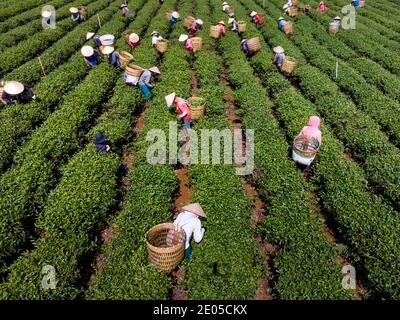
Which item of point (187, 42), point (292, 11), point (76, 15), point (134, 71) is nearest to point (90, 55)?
point (134, 71)

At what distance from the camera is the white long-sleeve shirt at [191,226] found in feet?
23.6

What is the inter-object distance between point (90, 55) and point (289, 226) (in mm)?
11731

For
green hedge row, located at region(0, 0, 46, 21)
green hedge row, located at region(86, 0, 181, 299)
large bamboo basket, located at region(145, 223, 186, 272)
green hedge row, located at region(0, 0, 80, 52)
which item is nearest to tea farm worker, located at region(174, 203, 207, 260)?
large bamboo basket, located at region(145, 223, 186, 272)

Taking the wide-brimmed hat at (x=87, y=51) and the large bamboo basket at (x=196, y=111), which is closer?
the large bamboo basket at (x=196, y=111)

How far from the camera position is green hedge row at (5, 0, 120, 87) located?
14.8 m

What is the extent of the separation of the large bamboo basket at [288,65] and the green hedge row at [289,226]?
4666 millimetres

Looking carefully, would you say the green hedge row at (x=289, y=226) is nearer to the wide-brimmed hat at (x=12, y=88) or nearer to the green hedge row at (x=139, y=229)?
the green hedge row at (x=139, y=229)

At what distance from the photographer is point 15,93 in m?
11.8

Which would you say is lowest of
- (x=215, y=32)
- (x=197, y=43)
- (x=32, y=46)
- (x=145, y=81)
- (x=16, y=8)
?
(x=16, y=8)

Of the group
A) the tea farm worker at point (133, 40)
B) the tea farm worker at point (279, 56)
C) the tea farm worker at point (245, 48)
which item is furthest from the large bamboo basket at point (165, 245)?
the tea farm worker at point (245, 48)

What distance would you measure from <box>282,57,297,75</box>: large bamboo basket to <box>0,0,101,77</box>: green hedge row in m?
12.9

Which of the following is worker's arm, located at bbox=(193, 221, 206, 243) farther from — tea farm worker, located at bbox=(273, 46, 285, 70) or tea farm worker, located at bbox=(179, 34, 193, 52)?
tea farm worker, located at bbox=(179, 34, 193, 52)

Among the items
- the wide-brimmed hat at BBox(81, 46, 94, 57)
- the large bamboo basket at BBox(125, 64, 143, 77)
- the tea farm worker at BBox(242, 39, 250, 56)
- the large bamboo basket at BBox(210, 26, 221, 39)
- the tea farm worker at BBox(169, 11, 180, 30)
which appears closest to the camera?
the large bamboo basket at BBox(125, 64, 143, 77)

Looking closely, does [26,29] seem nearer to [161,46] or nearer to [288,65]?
[161,46]
